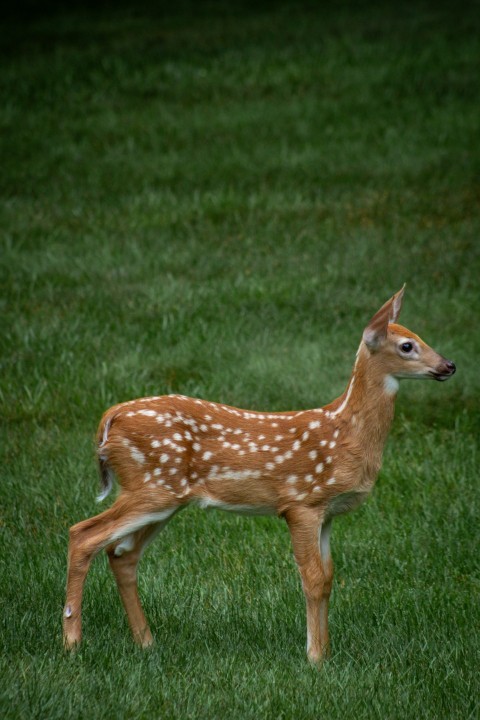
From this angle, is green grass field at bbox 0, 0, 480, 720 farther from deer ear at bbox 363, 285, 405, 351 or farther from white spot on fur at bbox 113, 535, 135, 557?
deer ear at bbox 363, 285, 405, 351

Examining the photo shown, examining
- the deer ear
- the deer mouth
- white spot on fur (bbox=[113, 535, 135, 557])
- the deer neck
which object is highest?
the deer ear

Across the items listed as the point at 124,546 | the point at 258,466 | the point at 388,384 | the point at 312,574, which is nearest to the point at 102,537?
the point at 124,546

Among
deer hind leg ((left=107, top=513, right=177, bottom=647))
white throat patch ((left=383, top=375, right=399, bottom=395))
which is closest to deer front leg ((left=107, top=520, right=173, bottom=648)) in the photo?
deer hind leg ((left=107, top=513, right=177, bottom=647))

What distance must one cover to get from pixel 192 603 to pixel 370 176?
31.5 feet

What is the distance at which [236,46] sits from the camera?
20.1m

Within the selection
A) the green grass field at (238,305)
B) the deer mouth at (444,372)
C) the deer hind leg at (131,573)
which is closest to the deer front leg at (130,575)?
the deer hind leg at (131,573)

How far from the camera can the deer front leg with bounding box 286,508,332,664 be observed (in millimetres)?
5938

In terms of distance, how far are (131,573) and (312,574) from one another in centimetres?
95

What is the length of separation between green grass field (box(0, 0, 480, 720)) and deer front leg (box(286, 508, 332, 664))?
0.40ft

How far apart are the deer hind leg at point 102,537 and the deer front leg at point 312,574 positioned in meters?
→ 0.64

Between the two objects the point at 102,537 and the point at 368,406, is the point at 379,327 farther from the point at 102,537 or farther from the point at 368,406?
the point at 102,537

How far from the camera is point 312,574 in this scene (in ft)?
19.5

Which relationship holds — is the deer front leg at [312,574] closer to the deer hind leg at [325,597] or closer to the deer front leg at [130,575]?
the deer hind leg at [325,597]

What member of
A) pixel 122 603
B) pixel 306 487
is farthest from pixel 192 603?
pixel 306 487
